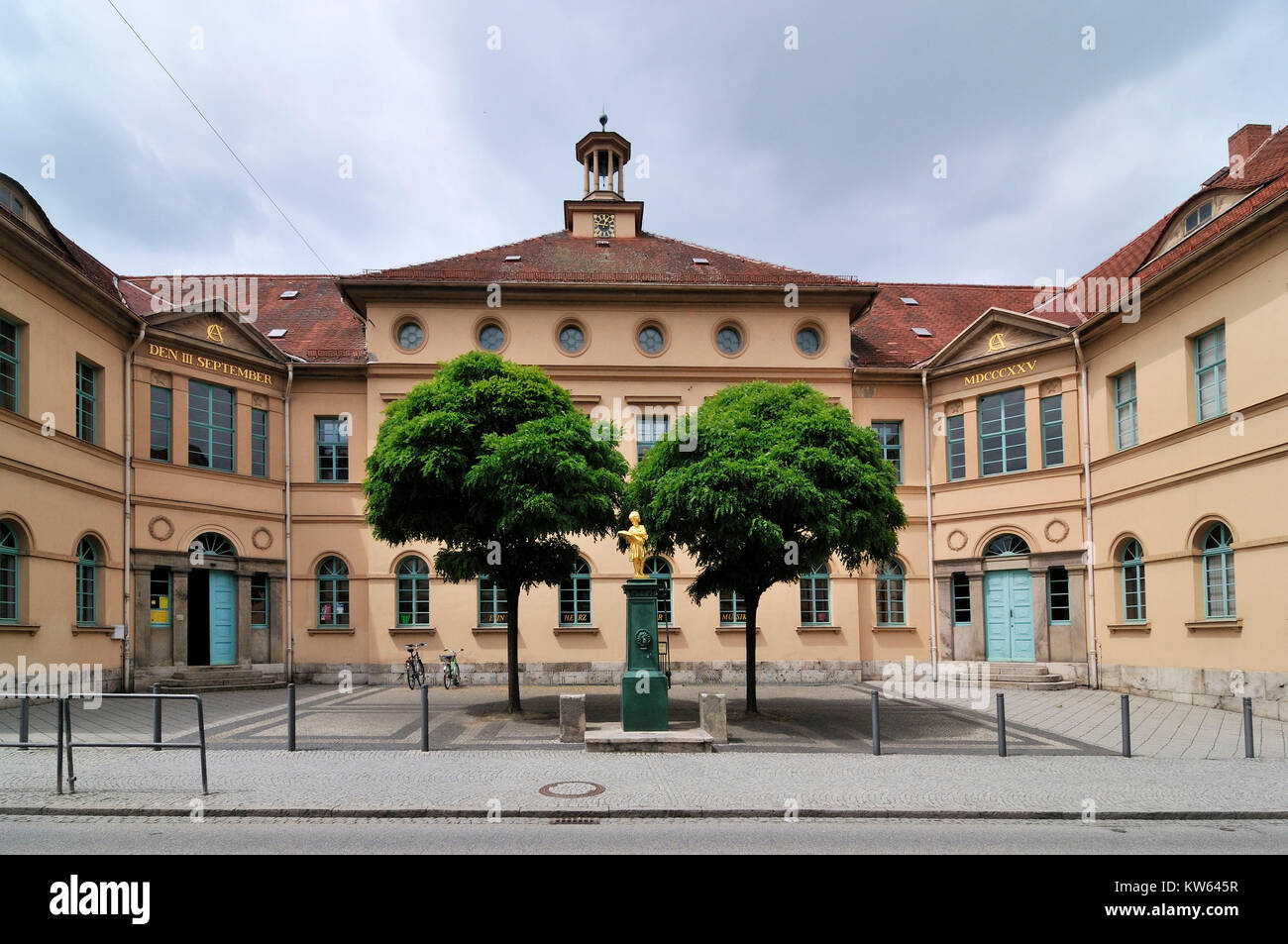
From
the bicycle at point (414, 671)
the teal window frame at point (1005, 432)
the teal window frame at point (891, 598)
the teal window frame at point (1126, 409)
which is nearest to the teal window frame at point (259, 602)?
the bicycle at point (414, 671)

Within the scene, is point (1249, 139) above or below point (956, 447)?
above

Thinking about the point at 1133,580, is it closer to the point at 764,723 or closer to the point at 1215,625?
the point at 1215,625

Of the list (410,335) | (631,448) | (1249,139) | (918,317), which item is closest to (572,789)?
(631,448)

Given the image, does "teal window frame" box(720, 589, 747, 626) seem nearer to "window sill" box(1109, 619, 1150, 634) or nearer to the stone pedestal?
"window sill" box(1109, 619, 1150, 634)

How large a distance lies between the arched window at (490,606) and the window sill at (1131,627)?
15.2 meters

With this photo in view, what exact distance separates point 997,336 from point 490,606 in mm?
15476

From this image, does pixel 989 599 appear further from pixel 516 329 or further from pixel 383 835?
pixel 383 835

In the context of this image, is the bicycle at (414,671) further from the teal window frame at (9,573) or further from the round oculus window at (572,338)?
the round oculus window at (572,338)

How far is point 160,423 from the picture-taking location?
2347 cm

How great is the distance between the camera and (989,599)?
25406mm

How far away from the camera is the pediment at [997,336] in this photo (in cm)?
2456

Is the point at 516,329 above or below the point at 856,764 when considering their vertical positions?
above
